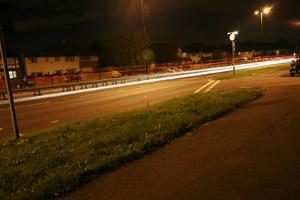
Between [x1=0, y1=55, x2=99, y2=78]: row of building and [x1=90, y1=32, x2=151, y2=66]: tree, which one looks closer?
[x1=90, y1=32, x2=151, y2=66]: tree

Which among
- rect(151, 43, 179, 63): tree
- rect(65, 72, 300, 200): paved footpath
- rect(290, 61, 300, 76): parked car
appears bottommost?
rect(65, 72, 300, 200): paved footpath

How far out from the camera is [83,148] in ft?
21.0

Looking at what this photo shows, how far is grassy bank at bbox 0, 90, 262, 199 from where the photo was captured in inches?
182

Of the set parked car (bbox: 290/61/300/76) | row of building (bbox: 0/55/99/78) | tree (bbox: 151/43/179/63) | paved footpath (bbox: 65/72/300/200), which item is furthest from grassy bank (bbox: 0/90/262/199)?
tree (bbox: 151/43/179/63)

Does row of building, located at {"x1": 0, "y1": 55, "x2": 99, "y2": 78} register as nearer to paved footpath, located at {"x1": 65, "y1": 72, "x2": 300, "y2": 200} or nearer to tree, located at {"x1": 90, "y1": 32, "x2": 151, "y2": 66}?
tree, located at {"x1": 90, "y1": 32, "x2": 151, "y2": 66}

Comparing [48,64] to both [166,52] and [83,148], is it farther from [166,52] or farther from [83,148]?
[83,148]

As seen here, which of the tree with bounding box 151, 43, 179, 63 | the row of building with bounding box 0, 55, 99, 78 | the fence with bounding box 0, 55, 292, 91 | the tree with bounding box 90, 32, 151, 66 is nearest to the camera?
the fence with bounding box 0, 55, 292, 91

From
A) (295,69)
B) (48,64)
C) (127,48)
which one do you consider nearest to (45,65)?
(48,64)

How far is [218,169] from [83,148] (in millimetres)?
3112

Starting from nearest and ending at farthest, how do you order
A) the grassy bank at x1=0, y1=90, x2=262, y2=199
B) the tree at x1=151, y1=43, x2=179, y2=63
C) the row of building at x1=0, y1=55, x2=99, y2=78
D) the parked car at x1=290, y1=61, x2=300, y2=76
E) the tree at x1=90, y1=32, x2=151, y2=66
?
the grassy bank at x1=0, y1=90, x2=262, y2=199
the parked car at x1=290, y1=61, x2=300, y2=76
the tree at x1=90, y1=32, x2=151, y2=66
the row of building at x1=0, y1=55, x2=99, y2=78
the tree at x1=151, y1=43, x2=179, y2=63

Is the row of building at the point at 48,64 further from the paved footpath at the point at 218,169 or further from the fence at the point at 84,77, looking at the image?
the paved footpath at the point at 218,169

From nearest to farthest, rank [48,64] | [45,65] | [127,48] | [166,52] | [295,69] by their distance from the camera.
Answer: [295,69] → [127,48] → [45,65] → [48,64] → [166,52]

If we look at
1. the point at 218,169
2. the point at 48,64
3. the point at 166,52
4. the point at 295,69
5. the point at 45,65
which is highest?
the point at 166,52

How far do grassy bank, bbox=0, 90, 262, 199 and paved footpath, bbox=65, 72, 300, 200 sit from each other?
343 mm
